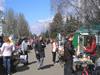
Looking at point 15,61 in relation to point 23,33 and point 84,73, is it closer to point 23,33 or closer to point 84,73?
point 84,73

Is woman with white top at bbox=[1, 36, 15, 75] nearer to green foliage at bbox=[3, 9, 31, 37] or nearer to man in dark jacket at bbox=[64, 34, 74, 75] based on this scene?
man in dark jacket at bbox=[64, 34, 74, 75]

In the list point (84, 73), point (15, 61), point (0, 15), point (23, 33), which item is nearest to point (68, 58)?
point (84, 73)

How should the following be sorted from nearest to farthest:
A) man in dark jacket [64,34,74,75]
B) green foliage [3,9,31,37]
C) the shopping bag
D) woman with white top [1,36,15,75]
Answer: man in dark jacket [64,34,74,75], woman with white top [1,36,15,75], the shopping bag, green foliage [3,9,31,37]

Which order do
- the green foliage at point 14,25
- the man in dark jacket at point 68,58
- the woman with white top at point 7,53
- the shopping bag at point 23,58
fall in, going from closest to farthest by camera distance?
the man in dark jacket at point 68,58 < the woman with white top at point 7,53 < the shopping bag at point 23,58 < the green foliage at point 14,25

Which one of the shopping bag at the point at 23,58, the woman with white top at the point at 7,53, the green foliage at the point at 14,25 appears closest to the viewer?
the woman with white top at the point at 7,53

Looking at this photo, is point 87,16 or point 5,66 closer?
point 5,66

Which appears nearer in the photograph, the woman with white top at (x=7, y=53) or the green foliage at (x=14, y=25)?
the woman with white top at (x=7, y=53)

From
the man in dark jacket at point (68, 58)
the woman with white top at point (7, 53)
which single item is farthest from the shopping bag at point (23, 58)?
the man in dark jacket at point (68, 58)

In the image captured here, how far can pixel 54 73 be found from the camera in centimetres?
1934

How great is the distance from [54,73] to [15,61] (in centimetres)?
235

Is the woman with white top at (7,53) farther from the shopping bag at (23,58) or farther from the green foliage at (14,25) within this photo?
the green foliage at (14,25)

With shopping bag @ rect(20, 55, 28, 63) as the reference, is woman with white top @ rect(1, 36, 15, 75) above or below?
above

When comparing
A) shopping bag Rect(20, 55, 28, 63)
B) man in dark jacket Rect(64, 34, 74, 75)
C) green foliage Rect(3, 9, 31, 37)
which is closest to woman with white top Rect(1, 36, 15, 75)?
man in dark jacket Rect(64, 34, 74, 75)

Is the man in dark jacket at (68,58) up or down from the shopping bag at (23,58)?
up
